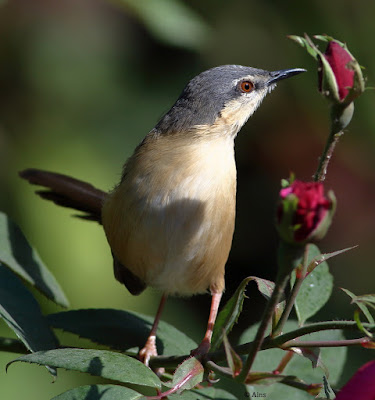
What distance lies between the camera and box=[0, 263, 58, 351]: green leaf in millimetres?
2227

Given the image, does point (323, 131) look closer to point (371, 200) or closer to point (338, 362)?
point (371, 200)

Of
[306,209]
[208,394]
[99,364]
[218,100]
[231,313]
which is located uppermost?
[218,100]

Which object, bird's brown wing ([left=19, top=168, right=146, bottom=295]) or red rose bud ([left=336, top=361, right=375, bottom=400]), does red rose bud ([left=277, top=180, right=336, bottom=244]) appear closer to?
red rose bud ([left=336, top=361, right=375, bottom=400])

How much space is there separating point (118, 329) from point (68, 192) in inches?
42.5

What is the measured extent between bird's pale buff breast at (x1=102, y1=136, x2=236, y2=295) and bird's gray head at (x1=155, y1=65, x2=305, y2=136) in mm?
97

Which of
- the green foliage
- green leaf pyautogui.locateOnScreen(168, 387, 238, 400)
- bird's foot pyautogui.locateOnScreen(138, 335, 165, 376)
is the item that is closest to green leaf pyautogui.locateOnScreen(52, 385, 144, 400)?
the green foliage

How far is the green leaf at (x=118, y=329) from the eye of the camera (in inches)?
101

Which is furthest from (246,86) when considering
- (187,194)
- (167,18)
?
(187,194)

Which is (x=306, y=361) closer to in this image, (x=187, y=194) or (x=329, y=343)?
(x=187, y=194)

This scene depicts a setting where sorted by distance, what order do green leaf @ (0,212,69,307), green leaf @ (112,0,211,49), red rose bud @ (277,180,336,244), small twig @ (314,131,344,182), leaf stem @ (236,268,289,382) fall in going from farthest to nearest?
green leaf @ (112,0,211,49), green leaf @ (0,212,69,307), small twig @ (314,131,344,182), leaf stem @ (236,268,289,382), red rose bud @ (277,180,336,244)

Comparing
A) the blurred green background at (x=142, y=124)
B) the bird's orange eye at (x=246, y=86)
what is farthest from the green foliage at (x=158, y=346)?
the blurred green background at (x=142, y=124)

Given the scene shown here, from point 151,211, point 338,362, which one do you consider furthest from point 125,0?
point 338,362

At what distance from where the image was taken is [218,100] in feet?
10.7

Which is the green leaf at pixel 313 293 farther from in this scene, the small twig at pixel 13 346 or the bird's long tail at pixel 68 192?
the bird's long tail at pixel 68 192
